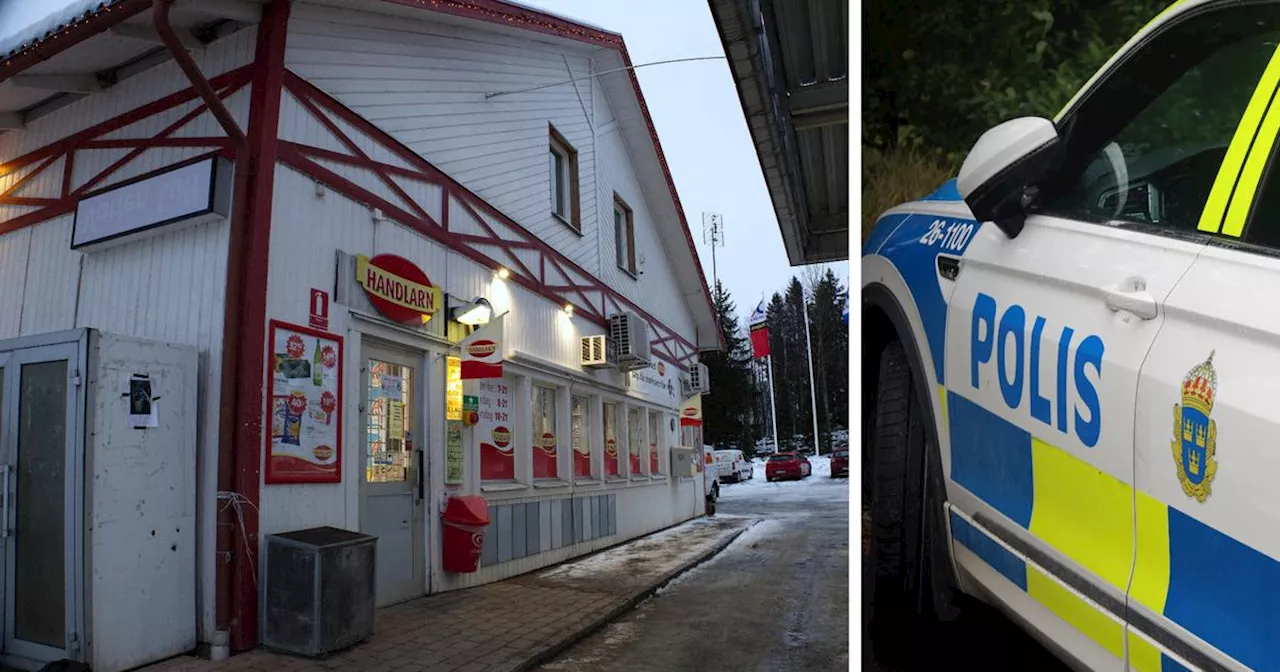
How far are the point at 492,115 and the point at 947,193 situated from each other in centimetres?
81

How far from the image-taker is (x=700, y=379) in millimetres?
1440

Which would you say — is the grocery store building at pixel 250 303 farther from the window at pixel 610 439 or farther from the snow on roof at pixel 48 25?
the window at pixel 610 439

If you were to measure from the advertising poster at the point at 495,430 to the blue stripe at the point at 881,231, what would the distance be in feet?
2.24

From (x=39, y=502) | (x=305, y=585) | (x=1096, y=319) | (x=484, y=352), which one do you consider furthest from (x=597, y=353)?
(x=1096, y=319)

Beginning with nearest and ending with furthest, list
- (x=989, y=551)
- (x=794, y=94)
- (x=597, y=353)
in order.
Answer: (x=989, y=551)
(x=794, y=94)
(x=597, y=353)

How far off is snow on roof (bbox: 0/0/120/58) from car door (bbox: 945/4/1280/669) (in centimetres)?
111

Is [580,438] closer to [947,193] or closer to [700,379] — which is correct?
[700,379]

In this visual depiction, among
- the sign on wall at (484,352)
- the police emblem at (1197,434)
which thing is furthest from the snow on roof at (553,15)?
the police emblem at (1197,434)

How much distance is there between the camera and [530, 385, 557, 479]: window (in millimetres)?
1403

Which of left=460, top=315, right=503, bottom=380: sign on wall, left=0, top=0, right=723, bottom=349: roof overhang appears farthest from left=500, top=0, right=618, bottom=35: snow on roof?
left=460, top=315, right=503, bottom=380: sign on wall

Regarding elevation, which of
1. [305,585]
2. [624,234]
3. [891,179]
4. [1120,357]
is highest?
[624,234]

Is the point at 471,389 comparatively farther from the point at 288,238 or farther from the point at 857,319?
the point at 857,319

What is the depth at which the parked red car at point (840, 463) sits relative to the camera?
964mm

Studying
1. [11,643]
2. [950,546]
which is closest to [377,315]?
[11,643]
